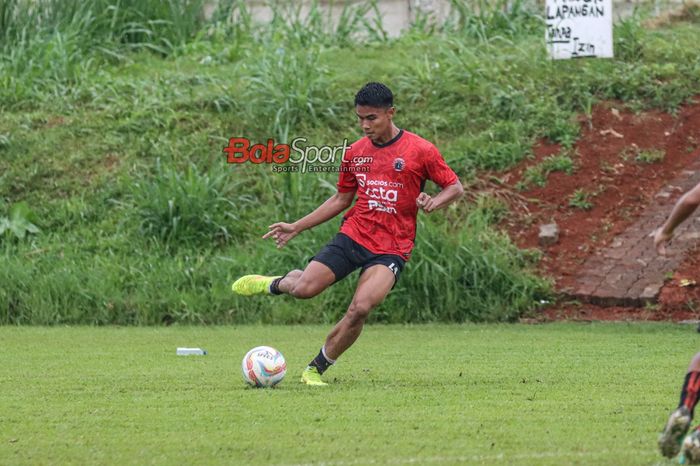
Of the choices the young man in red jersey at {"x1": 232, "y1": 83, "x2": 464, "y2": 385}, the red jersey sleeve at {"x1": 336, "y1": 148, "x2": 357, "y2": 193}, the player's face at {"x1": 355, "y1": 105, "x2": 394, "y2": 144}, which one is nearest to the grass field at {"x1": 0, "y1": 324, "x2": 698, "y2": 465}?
the young man in red jersey at {"x1": 232, "y1": 83, "x2": 464, "y2": 385}

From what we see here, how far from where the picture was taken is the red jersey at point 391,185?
34.0 feet

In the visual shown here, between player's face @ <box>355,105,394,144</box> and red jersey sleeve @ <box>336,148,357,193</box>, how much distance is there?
306 millimetres

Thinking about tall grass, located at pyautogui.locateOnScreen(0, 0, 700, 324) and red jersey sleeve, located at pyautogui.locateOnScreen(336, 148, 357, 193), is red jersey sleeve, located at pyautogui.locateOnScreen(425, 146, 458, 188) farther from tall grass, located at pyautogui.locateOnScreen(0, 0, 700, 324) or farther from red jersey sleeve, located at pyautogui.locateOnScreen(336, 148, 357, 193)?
tall grass, located at pyautogui.locateOnScreen(0, 0, 700, 324)

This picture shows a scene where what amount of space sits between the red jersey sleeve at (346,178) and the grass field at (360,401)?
1473mm

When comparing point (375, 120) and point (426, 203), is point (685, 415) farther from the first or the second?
point (375, 120)

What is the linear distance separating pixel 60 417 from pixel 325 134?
38.1ft

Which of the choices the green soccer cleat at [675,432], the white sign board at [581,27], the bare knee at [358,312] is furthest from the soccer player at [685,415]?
the white sign board at [581,27]

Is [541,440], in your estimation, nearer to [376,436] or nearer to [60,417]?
[376,436]

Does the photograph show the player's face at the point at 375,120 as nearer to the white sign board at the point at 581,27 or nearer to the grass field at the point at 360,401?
the grass field at the point at 360,401

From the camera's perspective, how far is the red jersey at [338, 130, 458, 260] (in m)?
10.4

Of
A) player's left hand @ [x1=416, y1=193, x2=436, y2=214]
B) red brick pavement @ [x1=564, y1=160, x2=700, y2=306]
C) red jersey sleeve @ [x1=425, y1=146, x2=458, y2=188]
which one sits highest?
red jersey sleeve @ [x1=425, y1=146, x2=458, y2=188]

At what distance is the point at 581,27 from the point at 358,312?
1027 centimetres

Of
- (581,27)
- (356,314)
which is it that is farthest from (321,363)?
(581,27)
